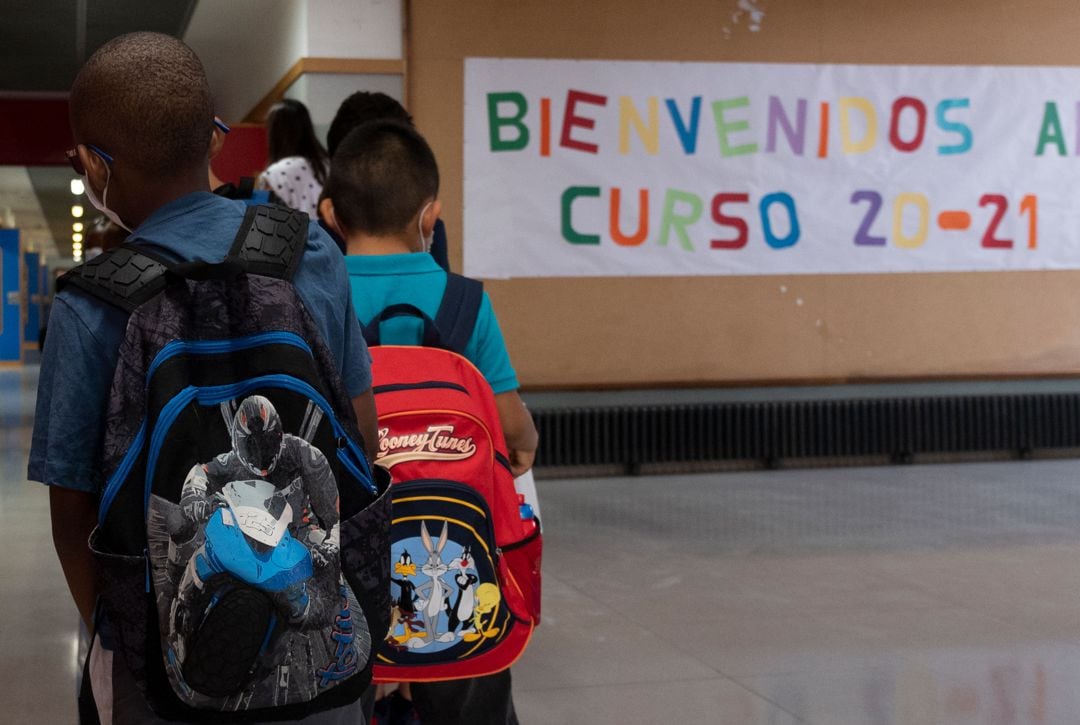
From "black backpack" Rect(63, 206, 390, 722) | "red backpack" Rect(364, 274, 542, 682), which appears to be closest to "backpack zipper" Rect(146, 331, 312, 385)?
"black backpack" Rect(63, 206, 390, 722)

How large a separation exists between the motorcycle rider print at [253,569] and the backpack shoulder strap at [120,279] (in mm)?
135

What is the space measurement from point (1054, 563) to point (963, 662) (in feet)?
4.28

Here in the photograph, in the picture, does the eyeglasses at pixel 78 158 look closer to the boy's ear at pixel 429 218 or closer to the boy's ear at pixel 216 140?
the boy's ear at pixel 216 140

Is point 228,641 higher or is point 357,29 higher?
point 357,29

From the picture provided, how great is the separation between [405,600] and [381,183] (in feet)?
2.20

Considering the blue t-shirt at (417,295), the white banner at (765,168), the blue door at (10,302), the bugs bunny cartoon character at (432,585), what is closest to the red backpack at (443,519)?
the bugs bunny cartoon character at (432,585)

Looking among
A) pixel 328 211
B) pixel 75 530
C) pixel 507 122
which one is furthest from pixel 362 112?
pixel 507 122

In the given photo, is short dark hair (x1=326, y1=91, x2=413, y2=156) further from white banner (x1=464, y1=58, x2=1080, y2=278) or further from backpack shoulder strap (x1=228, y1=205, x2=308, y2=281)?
white banner (x1=464, y1=58, x2=1080, y2=278)

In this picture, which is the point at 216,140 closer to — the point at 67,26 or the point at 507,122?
the point at 507,122

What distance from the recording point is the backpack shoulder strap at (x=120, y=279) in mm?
1116

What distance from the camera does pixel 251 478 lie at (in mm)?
1070

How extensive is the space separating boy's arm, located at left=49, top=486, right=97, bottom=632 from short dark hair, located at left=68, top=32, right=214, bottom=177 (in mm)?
313

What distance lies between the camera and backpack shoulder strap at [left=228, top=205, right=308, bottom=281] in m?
1.17

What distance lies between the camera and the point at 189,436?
1064mm
